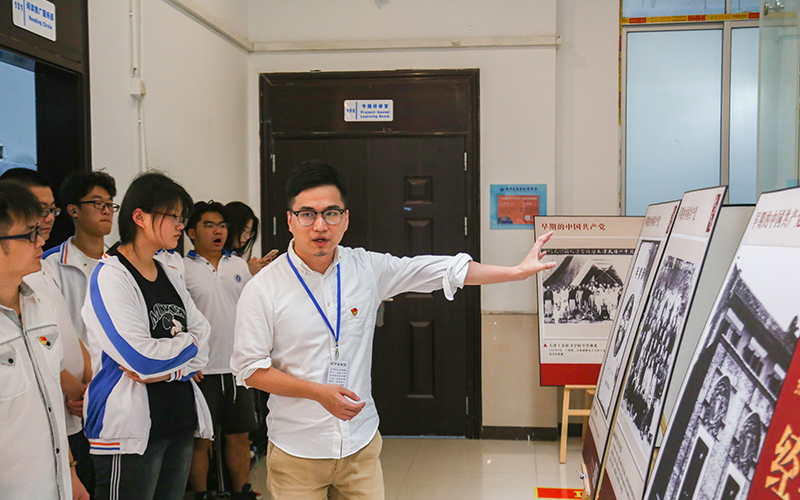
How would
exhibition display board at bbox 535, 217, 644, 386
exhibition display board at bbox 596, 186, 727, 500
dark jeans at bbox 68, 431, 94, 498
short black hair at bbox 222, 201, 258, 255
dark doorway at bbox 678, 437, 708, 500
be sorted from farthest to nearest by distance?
exhibition display board at bbox 535, 217, 644, 386 < short black hair at bbox 222, 201, 258, 255 < dark jeans at bbox 68, 431, 94, 498 < exhibition display board at bbox 596, 186, 727, 500 < dark doorway at bbox 678, 437, 708, 500

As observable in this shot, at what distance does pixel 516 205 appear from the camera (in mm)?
4398

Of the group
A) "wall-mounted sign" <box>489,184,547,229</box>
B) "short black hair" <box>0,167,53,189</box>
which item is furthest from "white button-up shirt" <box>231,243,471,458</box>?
"wall-mounted sign" <box>489,184,547,229</box>

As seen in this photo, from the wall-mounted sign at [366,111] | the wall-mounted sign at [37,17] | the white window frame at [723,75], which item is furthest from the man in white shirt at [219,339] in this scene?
A: the white window frame at [723,75]

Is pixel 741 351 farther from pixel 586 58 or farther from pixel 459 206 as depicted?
pixel 586 58

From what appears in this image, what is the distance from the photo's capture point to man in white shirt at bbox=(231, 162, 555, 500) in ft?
5.56

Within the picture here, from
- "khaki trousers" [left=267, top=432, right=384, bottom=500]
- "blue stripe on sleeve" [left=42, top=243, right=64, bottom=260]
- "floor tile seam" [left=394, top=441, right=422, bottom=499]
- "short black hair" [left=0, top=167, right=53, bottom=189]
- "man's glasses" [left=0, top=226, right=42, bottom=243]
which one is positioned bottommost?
"floor tile seam" [left=394, top=441, right=422, bottom=499]

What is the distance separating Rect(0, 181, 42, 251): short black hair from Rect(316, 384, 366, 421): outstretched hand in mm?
832

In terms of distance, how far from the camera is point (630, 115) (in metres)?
4.51

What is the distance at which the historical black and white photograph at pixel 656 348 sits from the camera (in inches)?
51.5

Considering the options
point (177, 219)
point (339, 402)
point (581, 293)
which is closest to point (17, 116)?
point (177, 219)

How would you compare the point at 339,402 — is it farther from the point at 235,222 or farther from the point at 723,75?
the point at 723,75

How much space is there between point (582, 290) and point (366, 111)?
1.95 meters

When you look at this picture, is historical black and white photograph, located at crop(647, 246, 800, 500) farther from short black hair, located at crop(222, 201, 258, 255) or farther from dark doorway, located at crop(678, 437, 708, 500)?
short black hair, located at crop(222, 201, 258, 255)

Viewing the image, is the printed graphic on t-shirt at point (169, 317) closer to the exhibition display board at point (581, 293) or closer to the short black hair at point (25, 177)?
the short black hair at point (25, 177)
